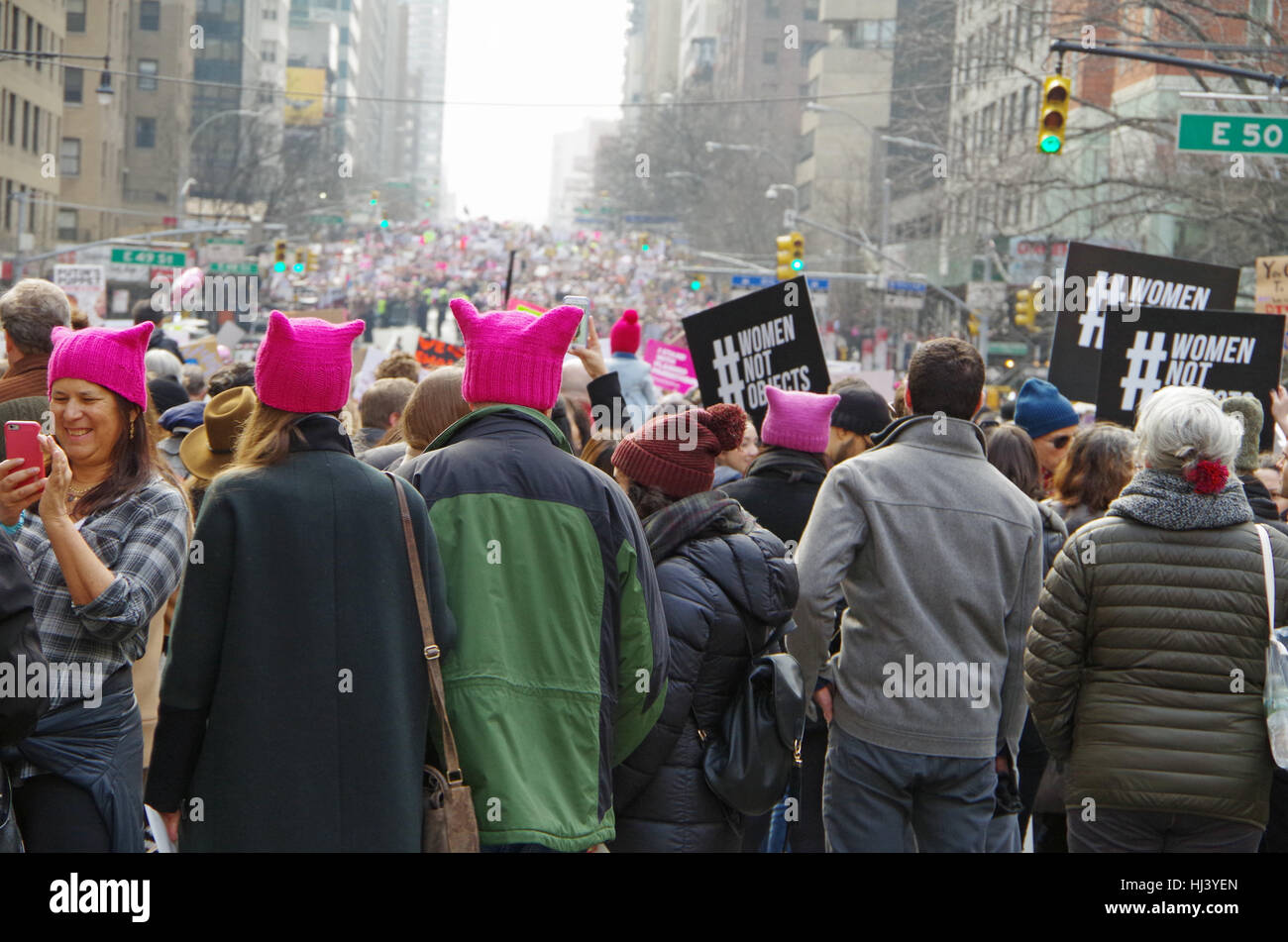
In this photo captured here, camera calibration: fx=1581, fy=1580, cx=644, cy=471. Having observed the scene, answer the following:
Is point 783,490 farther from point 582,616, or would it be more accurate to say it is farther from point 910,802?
point 582,616

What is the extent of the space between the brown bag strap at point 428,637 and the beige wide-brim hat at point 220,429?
196 cm

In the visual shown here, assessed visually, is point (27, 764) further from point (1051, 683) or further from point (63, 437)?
point (1051, 683)

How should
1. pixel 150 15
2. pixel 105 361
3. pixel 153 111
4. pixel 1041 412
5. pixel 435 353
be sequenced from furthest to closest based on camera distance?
pixel 153 111 → pixel 150 15 → pixel 435 353 → pixel 1041 412 → pixel 105 361

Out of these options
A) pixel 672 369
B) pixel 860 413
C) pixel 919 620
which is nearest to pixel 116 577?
pixel 919 620

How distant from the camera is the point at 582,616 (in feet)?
13.0

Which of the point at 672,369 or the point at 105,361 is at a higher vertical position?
the point at 105,361

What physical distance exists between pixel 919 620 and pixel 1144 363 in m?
4.20

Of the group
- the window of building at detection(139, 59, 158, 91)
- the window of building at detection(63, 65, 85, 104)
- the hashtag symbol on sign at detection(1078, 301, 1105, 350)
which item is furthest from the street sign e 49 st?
the window of building at detection(139, 59, 158, 91)

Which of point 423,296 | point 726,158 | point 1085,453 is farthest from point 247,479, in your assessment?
point 726,158

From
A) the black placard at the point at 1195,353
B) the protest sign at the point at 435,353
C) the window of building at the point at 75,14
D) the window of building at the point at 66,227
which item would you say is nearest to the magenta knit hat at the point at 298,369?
the black placard at the point at 1195,353

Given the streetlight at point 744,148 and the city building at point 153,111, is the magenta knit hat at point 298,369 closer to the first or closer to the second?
the streetlight at point 744,148

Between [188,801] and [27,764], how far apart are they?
683 millimetres

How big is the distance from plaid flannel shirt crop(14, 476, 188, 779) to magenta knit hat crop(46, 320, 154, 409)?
11.8 inches

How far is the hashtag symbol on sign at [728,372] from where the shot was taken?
8.55 m
